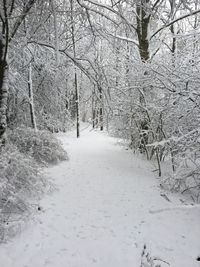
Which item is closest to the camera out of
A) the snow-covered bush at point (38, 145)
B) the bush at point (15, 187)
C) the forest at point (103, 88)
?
the bush at point (15, 187)

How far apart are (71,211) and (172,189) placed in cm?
243

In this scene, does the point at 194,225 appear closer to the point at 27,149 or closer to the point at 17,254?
the point at 17,254

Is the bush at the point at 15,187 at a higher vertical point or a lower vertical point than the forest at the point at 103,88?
lower

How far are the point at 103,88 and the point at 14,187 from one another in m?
2.26

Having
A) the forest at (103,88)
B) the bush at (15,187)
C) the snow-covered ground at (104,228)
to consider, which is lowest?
the snow-covered ground at (104,228)

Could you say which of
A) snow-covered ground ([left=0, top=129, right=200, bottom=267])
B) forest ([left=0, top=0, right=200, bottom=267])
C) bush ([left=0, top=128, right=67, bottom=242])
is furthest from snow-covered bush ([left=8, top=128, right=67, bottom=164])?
snow-covered ground ([left=0, top=129, right=200, bottom=267])

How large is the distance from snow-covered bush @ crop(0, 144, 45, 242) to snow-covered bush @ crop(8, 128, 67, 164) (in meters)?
2.02

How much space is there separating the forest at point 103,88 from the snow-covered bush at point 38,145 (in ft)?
0.09

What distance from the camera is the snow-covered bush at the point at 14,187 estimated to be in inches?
148

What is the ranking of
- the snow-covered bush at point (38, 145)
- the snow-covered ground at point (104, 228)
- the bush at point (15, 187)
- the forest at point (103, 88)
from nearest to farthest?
the snow-covered ground at point (104, 228)
the bush at point (15, 187)
the forest at point (103, 88)
the snow-covered bush at point (38, 145)

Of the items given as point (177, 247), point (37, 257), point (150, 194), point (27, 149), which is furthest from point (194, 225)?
point (27, 149)

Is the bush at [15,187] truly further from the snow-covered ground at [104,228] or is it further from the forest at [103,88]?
the snow-covered ground at [104,228]

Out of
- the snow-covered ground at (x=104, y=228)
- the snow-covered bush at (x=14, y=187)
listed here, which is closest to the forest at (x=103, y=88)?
the snow-covered bush at (x=14, y=187)

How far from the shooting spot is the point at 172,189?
5902 millimetres
